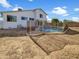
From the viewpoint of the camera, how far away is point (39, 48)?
838 cm

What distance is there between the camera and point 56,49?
854 centimetres

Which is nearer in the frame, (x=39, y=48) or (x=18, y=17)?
(x=39, y=48)

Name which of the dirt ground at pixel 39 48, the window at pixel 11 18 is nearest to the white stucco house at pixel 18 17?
the window at pixel 11 18

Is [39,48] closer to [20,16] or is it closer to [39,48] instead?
[39,48]

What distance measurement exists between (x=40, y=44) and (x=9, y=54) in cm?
224

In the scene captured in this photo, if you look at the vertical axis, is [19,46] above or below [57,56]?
above

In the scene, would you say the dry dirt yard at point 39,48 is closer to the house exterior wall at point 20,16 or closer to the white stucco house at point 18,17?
the white stucco house at point 18,17

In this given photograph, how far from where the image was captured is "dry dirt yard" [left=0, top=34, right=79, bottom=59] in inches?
299

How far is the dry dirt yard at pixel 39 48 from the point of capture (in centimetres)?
759

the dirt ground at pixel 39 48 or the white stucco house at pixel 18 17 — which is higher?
the white stucco house at pixel 18 17

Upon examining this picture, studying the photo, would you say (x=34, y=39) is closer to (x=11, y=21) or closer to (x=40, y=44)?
(x=40, y=44)

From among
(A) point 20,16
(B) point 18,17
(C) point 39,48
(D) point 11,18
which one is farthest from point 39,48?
(A) point 20,16

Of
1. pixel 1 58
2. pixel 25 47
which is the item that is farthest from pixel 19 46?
pixel 1 58

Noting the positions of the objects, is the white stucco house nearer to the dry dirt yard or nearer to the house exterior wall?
the house exterior wall
